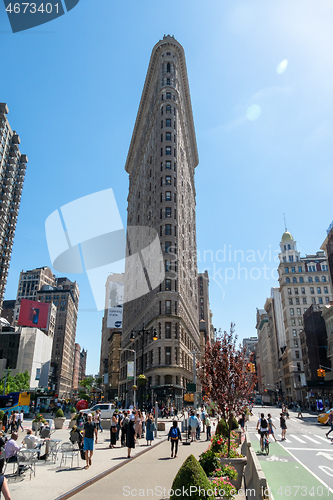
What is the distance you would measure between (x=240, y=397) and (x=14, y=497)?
A: 9.11m

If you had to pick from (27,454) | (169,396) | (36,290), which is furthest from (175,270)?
(36,290)

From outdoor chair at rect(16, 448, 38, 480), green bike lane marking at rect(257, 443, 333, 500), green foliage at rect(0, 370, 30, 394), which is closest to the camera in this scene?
green bike lane marking at rect(257, 443, 333, 500)

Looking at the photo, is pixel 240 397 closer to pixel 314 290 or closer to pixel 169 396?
pixel 169 396

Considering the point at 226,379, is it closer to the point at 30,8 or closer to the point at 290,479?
the point at 290,479

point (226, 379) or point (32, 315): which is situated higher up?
point (32, 315)

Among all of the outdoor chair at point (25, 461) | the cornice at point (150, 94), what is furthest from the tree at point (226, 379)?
the cornice at point (150, 94)

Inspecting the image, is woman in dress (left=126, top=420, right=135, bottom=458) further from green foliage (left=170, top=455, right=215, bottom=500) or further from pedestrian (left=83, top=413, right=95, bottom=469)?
green foliage (left=170, top=455, right=215, bottom=500)

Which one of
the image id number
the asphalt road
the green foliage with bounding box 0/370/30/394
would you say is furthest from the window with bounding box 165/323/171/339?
the image id number

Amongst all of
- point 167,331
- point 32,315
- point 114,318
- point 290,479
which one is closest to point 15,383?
point 32,315

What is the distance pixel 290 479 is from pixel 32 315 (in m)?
108

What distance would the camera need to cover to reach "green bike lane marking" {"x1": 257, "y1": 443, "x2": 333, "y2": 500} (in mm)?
11703

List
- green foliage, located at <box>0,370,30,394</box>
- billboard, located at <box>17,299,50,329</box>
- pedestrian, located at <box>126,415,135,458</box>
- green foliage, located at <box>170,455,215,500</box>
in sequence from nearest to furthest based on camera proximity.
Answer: green foliage, located at <box>170,455,215,500</box> → pedestrian, located at <box>126,415,135,458</box> → green foliage, located at <box>0,370,30,394</box> → billboard, located at <box>17,299,50,329</box>

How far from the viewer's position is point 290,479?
14.0 metres

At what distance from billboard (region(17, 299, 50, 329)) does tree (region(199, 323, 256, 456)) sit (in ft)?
341
